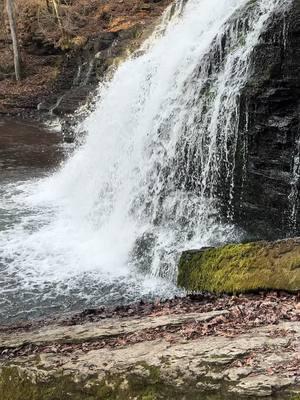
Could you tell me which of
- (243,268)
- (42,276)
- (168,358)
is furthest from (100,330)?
(42,276)

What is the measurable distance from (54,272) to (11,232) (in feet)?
Result: 7.05

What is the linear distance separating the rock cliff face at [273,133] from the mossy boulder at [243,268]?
1.73m

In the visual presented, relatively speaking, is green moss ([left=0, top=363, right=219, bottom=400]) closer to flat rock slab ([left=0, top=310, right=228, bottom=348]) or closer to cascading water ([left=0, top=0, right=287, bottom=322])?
flat rock slab ([left=0, top=310, right=228, bottom=348])

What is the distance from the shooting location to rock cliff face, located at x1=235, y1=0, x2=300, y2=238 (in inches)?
303

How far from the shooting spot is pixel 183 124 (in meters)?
9.38

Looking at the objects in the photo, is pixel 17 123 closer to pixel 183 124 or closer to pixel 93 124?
pixel 93 124

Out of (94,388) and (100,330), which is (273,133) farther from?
(94,388)

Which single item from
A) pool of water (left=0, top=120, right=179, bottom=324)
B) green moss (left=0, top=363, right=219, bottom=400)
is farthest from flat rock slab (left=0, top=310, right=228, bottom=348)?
pool of water (left=0, top=120, right=179, bottom=324)

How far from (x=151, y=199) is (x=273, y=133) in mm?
2992

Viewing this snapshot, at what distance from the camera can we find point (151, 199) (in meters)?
9.80

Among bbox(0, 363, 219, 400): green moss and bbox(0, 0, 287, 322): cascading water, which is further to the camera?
bbox(0, 0, 287, 322): cascading water

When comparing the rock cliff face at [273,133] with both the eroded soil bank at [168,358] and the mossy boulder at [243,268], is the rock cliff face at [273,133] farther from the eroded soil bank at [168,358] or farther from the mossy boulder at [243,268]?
the eroded soil bank at [168,358]

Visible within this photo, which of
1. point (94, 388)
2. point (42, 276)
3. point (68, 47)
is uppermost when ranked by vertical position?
point (68, 47)

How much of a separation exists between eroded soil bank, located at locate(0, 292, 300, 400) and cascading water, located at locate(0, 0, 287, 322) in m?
2.80
